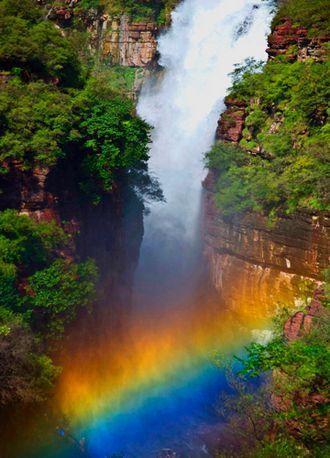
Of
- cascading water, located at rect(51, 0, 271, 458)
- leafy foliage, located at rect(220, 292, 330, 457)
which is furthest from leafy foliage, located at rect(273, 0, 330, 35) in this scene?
leafy foliage, located at rect(220, 292, 330, 457)

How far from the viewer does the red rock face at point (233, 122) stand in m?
29.4

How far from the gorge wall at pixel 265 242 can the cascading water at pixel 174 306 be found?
1.83 meters

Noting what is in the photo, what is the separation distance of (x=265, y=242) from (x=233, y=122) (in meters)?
7.05

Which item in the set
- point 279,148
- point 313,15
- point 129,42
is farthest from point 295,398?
point 129,42

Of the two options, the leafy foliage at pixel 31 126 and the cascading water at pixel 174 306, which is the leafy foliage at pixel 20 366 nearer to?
the cascading water at pixel 174 306

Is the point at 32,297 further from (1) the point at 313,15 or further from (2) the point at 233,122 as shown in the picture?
(1) the point at 313,15

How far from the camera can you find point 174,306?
3303cm

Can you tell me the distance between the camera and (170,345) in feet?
96.8

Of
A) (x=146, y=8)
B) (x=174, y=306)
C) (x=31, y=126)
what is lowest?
(x=174, y=306)

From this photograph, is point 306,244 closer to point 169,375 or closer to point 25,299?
point 169,375

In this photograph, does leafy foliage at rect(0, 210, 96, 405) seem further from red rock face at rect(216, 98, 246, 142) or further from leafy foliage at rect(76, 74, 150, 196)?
red rock face at rect(216, 98, 246, 142)

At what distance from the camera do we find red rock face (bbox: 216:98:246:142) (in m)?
29.4

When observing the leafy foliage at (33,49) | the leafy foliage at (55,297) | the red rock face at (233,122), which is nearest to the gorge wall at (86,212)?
the leafy foliage at (33,49)

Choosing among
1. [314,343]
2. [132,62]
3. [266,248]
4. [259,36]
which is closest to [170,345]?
[266,248]
